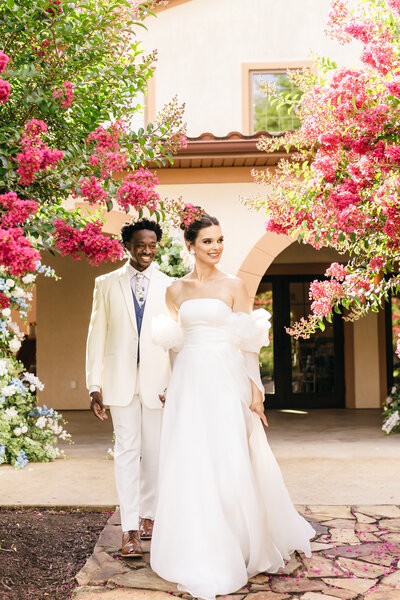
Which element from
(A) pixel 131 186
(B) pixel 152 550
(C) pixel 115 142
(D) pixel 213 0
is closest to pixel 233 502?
(B) pixel 152 550

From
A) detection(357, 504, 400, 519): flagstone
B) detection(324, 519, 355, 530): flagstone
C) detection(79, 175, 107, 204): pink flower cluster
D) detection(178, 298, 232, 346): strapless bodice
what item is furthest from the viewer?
detection(357, 504, 400, 519): flagstone

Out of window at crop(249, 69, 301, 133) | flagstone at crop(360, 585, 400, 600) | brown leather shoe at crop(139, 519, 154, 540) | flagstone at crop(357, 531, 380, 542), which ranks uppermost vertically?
window at crop(249, 69, 301, 133)

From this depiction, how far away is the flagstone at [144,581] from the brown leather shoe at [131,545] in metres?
0.17

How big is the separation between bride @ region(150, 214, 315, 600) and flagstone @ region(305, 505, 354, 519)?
36.3 inches

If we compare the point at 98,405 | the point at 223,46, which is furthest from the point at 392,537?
the point at 223,46

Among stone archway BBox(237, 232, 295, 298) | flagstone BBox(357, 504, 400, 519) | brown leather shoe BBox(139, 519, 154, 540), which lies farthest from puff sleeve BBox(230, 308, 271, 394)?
stone archway BBox(237, 232, 295, 298)

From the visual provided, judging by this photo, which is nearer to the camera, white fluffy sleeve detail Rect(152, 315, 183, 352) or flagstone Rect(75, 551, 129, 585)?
flagstone Rect(75, 551, 129, 585)

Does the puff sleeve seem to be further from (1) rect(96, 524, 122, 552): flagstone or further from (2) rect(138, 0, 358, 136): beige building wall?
(2) rect(138, 0, 358, 136): beige building wall

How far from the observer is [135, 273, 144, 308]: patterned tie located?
439 centimetres

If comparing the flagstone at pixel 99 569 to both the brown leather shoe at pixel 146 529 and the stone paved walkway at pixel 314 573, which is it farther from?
the brown leather shoe at pixel 146 529

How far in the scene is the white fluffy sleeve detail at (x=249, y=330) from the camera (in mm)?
3809

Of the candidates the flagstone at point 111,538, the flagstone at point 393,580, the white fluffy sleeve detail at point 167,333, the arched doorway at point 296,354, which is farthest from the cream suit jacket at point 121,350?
the arched doorway at point 296,354

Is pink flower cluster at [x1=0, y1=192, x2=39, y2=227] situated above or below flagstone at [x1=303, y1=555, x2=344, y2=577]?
above

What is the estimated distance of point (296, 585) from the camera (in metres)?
3.57
